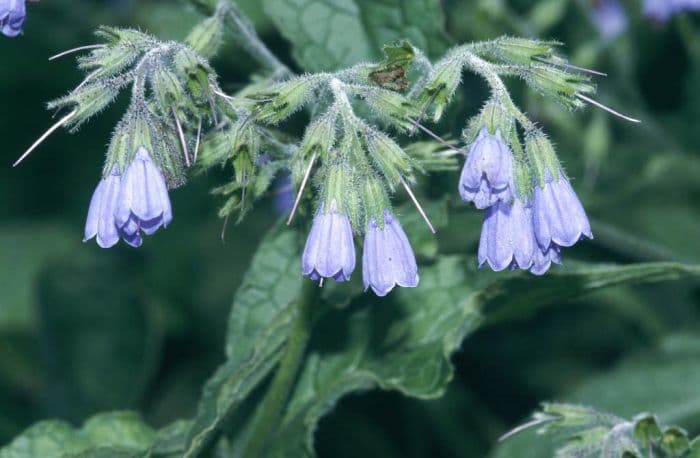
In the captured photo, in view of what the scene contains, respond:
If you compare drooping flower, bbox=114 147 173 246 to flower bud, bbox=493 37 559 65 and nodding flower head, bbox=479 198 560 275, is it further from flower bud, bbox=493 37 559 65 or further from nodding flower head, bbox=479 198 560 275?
flower bud, bbox=493 37 559 65

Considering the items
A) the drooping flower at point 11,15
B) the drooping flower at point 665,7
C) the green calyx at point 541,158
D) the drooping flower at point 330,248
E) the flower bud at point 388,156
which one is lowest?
the drooping flower at point 330,248

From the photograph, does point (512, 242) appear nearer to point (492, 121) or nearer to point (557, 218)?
point (557, 218)

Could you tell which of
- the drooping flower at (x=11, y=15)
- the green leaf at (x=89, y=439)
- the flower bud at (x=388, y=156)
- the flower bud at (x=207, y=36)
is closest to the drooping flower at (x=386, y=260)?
the flower bud at (x=388, y=156)

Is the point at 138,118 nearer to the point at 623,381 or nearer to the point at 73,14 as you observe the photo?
the point at 623,381

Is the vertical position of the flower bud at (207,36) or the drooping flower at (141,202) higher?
the flower bud at (207,36)

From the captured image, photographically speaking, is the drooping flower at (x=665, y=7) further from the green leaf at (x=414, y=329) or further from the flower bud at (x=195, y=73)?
the flower bud at (x=195, y=73)

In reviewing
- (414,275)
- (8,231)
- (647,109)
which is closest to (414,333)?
(414,275)
